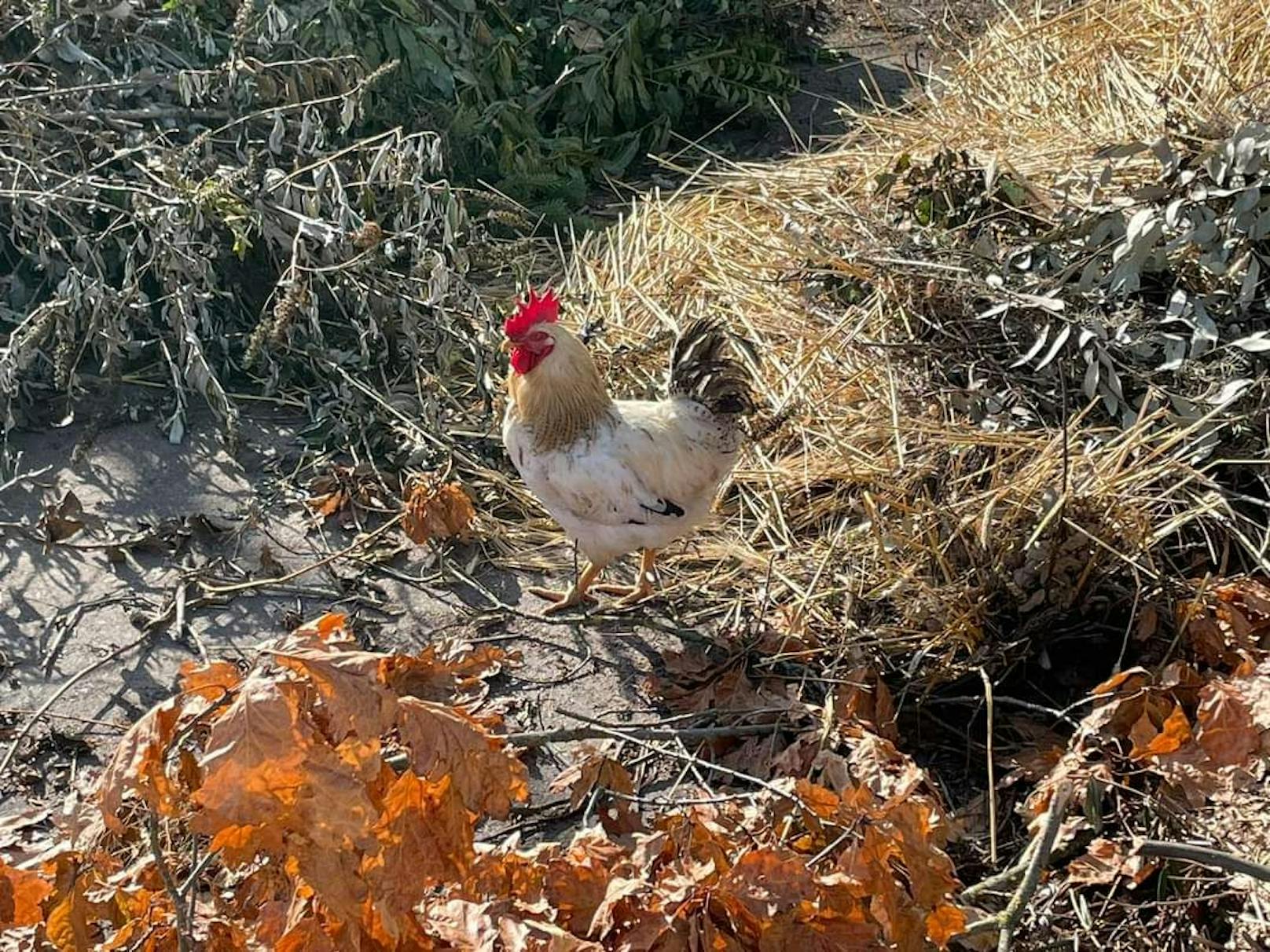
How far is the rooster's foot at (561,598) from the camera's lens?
3.51 meters

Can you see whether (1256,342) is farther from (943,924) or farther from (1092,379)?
(943,924)

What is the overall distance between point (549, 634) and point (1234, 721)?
1811mm

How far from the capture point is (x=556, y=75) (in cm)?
609

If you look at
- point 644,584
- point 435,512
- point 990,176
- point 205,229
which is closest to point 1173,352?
point 990,176

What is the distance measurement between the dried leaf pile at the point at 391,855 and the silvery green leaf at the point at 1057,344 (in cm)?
186

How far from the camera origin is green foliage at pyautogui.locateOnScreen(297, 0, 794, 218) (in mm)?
5219

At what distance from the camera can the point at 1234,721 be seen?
2205 millimetres

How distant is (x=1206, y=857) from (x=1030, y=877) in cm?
33

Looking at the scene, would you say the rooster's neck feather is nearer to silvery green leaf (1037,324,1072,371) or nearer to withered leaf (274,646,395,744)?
silvery green leaf (1037,324,1072,371)

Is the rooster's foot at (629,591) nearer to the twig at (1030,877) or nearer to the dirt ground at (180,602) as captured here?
the dirt ground at (180,602)

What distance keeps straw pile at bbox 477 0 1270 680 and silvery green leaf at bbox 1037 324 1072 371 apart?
0.48 feet

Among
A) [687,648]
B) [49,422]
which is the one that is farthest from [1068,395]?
[49,422]

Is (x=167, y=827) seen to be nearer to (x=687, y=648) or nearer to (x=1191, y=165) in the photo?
(x=687, y=648)

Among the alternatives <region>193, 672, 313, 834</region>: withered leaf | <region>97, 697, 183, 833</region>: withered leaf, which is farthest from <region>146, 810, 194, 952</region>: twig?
<region>193, 672, 313, 834</region>: withered leaf
